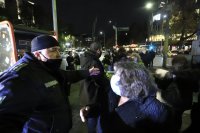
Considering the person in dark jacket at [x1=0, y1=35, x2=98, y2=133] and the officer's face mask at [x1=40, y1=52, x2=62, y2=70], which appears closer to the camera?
the person in dark jacket at [x1=0, y1=35, x2=98, y2=133]

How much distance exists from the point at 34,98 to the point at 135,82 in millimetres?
982

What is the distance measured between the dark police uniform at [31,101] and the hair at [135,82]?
675mm

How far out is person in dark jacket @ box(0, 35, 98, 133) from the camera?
1.63m

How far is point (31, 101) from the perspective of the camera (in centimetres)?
176

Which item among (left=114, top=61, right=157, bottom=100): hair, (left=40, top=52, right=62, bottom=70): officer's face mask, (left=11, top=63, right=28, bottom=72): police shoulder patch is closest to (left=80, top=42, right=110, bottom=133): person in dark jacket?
(left=40, top=52, right=62, bottom=70): officer's face mask

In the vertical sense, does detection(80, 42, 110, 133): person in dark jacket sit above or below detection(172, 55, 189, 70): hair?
below

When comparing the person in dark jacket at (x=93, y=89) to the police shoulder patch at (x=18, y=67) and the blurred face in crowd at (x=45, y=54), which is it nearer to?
the blurred face in crowd at (x=45, y=54)

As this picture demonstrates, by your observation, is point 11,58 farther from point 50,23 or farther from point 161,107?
point 50,23

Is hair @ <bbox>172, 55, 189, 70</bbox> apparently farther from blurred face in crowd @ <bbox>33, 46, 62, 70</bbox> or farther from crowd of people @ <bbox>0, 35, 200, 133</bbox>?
blurred face in crowd @ <bbox>33, 46, 62, 70</bbox>

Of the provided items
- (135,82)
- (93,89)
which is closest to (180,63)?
(93,89)

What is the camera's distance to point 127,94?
6.88 ft

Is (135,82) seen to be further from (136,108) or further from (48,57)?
(48,57)

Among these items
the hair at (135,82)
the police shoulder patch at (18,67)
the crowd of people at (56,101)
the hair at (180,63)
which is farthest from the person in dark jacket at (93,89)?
the police shoulder patch at (18,67)

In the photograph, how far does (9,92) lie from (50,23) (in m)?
47.2
